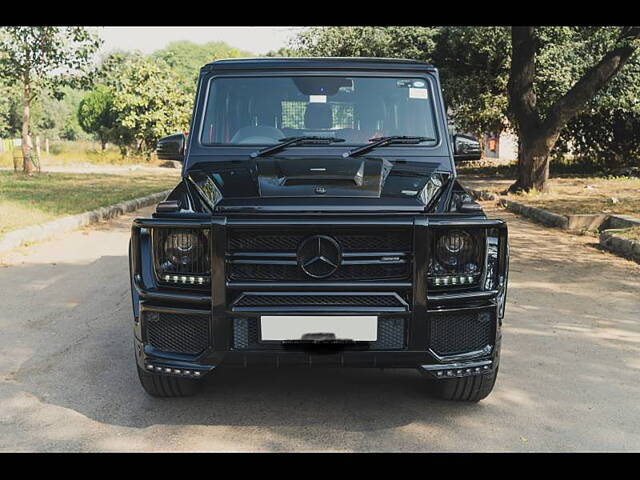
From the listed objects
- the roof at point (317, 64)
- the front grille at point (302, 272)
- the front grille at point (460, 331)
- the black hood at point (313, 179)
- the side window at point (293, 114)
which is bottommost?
the front grille at point (460, 331)

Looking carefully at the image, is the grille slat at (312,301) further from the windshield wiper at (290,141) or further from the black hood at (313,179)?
the windshield wiper at (290,141)

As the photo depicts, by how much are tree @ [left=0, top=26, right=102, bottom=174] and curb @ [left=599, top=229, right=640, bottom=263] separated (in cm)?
1511

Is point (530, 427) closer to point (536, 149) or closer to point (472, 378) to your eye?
point (472, 378)

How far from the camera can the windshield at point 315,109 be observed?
4.98 meters

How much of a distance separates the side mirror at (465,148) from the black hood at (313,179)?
446 mm

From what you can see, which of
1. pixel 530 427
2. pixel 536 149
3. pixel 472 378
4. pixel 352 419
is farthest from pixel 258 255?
pixel 536 149

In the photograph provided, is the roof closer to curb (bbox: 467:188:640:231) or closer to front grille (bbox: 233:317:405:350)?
front grille (bbox: 233:317:405:350)

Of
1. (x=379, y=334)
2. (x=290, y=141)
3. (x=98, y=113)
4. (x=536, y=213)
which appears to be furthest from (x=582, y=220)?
(x=98, y=113)

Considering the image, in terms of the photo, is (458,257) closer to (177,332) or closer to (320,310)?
(320,310)

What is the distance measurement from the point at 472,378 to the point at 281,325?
1123 millimetres

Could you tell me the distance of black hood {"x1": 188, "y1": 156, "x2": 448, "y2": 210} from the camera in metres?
3.99

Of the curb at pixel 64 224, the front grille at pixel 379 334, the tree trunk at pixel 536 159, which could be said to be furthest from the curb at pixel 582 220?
the front grille at pixel 379 334

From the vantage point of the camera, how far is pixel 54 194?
53.5 ft

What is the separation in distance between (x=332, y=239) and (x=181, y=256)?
28.8 inches
